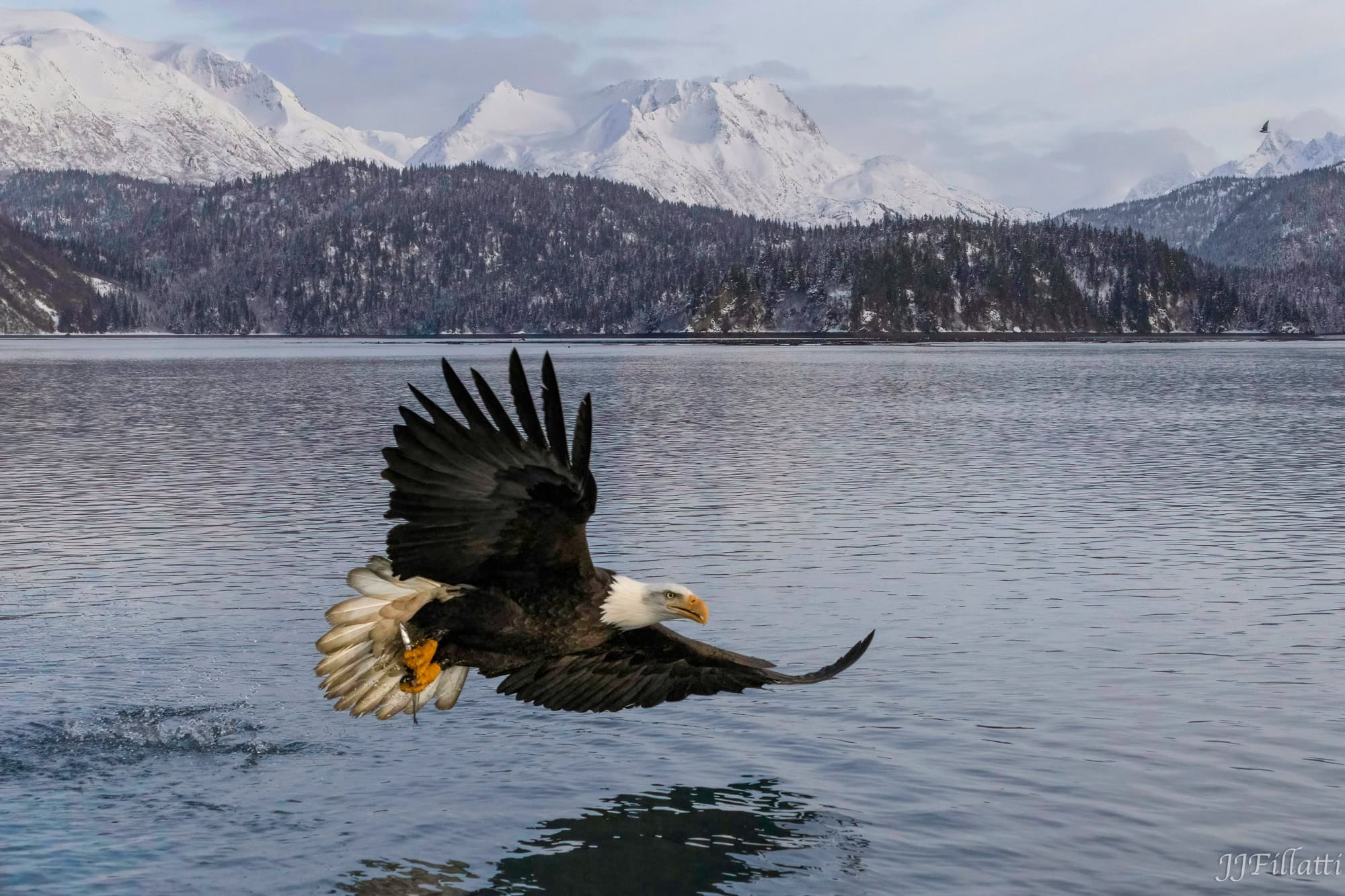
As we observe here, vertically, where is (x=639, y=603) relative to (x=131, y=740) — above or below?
above

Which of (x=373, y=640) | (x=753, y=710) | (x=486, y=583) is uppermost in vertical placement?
(x=486, y=583)

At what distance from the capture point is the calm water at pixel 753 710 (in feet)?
50.4

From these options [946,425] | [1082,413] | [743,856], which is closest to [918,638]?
[743,856]

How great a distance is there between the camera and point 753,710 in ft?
68.9

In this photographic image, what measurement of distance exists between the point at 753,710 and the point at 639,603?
8500mm

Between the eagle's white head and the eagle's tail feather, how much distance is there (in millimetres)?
1332

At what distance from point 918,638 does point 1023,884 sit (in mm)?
11196
